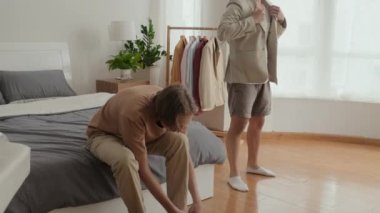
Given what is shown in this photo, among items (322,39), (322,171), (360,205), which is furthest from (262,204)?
(322,39)

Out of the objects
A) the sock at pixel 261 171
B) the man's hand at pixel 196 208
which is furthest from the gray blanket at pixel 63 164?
the sock at pixel 261 171

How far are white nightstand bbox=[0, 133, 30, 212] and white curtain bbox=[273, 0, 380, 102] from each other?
3551 millimetres

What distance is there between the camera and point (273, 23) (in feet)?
9.34

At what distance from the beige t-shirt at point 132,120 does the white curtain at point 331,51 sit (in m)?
2.42

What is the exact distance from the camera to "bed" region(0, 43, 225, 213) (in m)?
1.76

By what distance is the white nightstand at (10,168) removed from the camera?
67 centimetres

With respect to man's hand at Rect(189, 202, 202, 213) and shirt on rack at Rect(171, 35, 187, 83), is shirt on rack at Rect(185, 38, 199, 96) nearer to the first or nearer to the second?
shirt on rack at Rect(171, 35, 187, 83)

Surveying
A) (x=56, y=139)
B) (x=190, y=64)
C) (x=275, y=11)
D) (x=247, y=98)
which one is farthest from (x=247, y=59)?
(x=56, y=139)

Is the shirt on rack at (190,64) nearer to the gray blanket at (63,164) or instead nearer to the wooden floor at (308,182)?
the wooden floor at (308,182)

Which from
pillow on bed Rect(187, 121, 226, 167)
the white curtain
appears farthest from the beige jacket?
the white curtain

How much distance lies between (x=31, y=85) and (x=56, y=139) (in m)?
1.33

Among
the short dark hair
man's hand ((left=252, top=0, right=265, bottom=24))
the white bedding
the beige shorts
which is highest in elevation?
man's hand ((left=252, top=0, right=265, bottom=24))

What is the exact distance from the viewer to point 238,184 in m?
2.81

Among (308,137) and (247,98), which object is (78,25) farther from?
(308,137)
